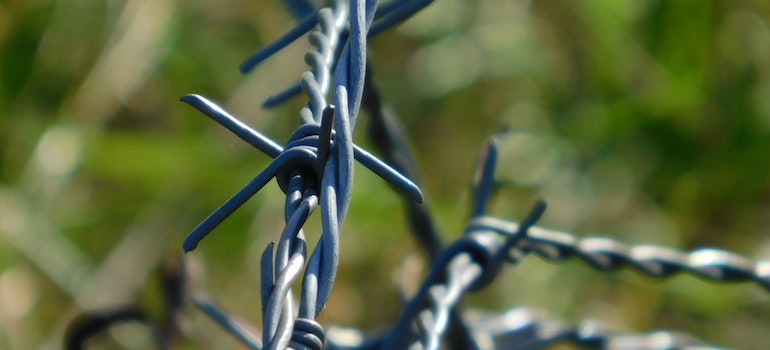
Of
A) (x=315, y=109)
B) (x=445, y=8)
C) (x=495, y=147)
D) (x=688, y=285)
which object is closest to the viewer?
(x=315, y=109)

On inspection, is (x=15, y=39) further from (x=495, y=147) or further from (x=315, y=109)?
(x=315, y=109)

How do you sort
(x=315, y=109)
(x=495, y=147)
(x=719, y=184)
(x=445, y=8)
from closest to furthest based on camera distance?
1. (x=315, y=109)
2. (x=495, y=147)
3. (x=719, y=184)
4. (x=445, y=8)

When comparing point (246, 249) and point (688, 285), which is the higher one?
point (688, 285)

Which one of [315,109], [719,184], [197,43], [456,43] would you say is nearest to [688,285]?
[719,184]

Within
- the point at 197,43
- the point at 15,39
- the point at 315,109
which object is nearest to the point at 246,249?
the point at 197,43

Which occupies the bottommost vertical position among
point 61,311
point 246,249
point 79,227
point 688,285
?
point 61,311

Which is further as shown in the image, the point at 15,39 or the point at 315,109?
the point at 15,39
